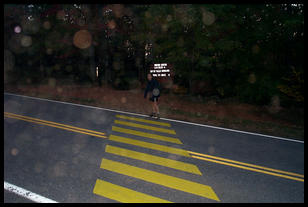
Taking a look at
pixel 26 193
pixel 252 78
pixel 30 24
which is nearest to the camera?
pixel 26 193

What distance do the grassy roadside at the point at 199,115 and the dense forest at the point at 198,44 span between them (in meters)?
1.46

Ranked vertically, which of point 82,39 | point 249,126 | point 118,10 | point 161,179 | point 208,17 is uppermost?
point 118,10

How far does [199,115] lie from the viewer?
11.3 meters

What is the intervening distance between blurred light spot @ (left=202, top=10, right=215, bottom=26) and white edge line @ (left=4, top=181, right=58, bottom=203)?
11.4 m

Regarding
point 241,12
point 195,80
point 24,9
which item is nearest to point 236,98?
point 195,80

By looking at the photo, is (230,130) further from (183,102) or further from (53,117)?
(53,117)

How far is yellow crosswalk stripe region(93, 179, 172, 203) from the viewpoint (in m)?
4.29

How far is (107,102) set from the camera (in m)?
13.2

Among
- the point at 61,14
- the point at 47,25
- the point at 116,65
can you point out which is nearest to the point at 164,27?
the point at 116,65

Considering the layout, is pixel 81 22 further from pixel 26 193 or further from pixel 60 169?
pixel 26 193

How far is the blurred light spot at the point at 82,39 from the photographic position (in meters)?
16.4

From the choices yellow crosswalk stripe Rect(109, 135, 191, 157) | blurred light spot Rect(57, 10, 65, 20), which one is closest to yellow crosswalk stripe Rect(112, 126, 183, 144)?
yellow crosswalk stripe Rect(109, 135, 191, 157)

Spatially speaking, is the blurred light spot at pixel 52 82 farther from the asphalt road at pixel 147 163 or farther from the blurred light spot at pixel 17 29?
the asphalt road at pixel 147 163

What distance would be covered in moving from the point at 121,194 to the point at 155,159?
169 centimetres
